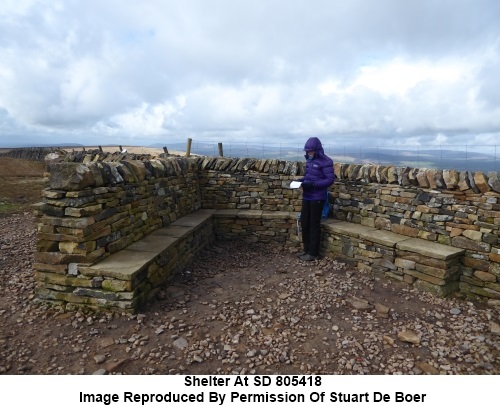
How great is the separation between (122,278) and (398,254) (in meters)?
4.25

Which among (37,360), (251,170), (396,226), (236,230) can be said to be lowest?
(37,360)

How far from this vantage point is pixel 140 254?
15.6 ft

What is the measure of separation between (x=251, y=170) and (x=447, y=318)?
4912 millimetres

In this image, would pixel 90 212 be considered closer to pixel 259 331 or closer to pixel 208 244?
pixel 259 331

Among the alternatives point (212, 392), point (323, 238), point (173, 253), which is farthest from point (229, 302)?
point (323, 238)

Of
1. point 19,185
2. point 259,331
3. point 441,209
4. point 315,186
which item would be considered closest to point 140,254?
point 259,331

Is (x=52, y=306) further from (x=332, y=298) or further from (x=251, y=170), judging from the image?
(x=251, y=170)

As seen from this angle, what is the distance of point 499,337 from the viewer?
13.1 feet

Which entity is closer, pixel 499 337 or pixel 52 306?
pixel 499 337

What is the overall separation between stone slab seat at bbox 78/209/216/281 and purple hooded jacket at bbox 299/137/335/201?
242 centimetres

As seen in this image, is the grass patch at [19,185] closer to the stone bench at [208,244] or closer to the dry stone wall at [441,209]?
the stone bench at [208,244]

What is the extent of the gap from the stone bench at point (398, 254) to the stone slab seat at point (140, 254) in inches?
112

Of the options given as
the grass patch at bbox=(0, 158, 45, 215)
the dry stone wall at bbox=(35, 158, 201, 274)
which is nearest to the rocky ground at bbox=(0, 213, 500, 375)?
the dry stone wall at bbox=(35, 158, 201, 274)

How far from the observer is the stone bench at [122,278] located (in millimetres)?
4148
